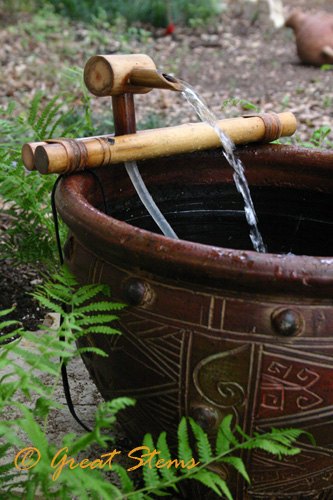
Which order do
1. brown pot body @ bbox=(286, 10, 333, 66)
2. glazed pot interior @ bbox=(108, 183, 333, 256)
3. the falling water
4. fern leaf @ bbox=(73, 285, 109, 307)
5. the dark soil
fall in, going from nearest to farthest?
fern leaf @ bbox=(73, 285, 109, 307) < the falling water < glazed pot interior @ bbox=(108, 183, 333, 256) < the dark soil < brown pot body @ bbox=(286, 10, 333, 66)

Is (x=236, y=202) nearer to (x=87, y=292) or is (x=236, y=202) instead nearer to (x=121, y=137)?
(x=121, y=137)

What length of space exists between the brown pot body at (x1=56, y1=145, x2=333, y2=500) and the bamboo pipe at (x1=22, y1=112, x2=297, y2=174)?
5.1 inches

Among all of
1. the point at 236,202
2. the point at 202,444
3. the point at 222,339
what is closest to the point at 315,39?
the point at 236,202

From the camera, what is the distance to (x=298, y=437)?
139 centimetres

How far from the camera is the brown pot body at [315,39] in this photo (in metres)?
7.59

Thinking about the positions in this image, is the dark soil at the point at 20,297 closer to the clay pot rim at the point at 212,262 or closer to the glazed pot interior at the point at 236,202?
the glazed pot interior at the point at 236,202

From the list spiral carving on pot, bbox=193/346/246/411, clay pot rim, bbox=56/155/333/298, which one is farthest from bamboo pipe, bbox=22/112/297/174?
spiral carving on pot, bbox=193/346/246/411

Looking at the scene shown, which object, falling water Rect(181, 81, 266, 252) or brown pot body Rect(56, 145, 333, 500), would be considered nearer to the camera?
brown pot body Rect(56, 145, 333, 500)

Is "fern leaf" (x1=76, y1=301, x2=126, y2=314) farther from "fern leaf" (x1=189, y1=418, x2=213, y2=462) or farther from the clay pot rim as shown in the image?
"fern leaf" (x1=189, y1=418, x2=213, y2=462)

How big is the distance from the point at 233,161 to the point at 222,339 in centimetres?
88

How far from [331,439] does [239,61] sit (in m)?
7.50

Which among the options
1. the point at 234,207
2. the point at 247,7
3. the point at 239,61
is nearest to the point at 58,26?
the point at 239,61

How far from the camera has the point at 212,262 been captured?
126cm

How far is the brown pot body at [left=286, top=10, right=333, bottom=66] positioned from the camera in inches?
299
